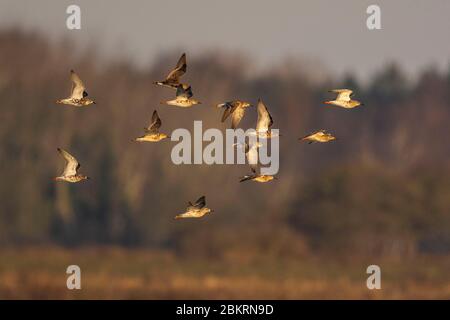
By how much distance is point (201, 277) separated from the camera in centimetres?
3005

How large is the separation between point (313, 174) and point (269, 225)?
247cm

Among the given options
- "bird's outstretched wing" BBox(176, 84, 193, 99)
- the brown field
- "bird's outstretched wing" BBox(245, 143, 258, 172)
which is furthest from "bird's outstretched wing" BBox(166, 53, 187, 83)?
the brown field

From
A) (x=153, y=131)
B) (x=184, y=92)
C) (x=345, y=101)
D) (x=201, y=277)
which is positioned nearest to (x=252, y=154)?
(x=184, y=92)

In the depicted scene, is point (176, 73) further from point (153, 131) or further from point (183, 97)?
point (153, 131)

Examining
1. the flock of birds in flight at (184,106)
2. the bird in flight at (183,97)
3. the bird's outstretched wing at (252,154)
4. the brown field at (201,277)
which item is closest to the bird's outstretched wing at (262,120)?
the flock of birds in flight at (184,106)

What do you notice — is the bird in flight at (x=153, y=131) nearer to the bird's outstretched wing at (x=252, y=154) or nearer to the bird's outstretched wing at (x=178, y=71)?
the bird's outstretched wing at (x=178, y=71)

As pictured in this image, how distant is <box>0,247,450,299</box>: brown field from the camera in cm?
2803

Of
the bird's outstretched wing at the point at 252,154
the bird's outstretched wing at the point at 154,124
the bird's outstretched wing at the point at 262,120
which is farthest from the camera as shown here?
the bird's outstretched wing at the point at 252,154

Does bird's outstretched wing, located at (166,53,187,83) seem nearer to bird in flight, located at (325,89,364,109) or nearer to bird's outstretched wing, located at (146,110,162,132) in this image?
bird's outstretched wing, located at (146,110,162,132)

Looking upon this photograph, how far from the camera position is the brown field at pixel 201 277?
28031 mm

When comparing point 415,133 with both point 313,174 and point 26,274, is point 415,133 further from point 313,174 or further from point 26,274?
point 26,274

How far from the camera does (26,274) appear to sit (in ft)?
93.8

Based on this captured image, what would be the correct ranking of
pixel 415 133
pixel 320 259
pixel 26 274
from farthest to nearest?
pixel 415 133 → pixel 320 259 → pixel 26 274
